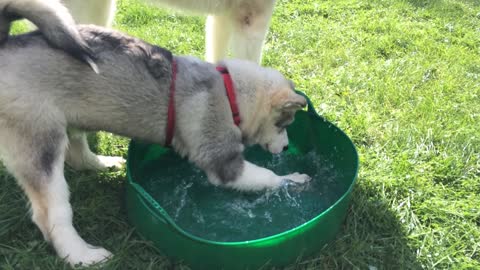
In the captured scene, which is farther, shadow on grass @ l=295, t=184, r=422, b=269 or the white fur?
the white fur

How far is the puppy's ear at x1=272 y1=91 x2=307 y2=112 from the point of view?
3023 millimetres

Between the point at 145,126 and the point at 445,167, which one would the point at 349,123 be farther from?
the point at 145,126

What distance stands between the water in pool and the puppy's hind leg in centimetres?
67

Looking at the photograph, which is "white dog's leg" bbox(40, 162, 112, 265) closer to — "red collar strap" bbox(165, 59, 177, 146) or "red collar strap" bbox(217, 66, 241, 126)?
"red collar strap" bbox(165, 59, 177, 146)

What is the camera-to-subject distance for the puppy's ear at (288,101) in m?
3.02

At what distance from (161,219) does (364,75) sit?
3.17m

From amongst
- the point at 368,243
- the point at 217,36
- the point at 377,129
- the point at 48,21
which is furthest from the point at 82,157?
the point at 377,129

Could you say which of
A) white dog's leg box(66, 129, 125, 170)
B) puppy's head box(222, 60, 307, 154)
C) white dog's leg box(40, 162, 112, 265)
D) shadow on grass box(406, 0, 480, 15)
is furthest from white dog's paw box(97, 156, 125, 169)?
shadow on grass box(406, 0, 480, 15)

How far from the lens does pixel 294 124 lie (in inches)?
151

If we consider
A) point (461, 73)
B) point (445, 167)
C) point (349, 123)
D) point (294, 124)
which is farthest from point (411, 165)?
point (461, 73)

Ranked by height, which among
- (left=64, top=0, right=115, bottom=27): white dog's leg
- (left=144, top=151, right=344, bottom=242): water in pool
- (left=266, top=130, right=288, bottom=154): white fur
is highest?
(left=64, top=0, right=115, bottom=27): white dog's leg

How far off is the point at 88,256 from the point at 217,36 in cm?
228

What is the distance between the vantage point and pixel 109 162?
3.44 metres

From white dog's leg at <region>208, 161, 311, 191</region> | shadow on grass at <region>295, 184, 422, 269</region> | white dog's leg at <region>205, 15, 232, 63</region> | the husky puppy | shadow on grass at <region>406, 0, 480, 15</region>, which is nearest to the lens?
shadow on grass at <region>295, 184, 422, 269</region>
